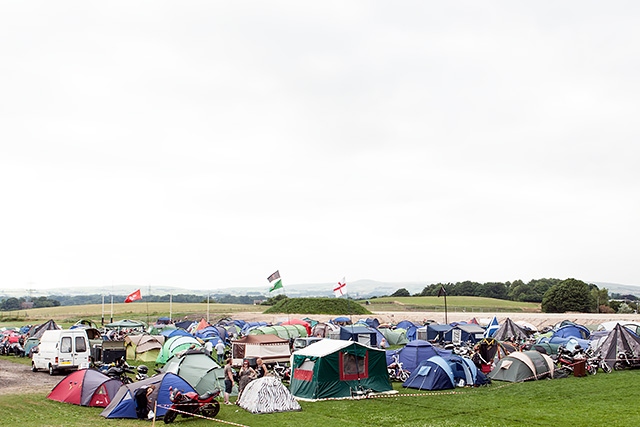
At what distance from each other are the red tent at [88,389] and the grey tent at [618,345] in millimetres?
21822

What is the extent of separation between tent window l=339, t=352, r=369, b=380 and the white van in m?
12.0

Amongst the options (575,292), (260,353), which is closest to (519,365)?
(260,353)

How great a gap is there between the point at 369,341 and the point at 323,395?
16.6 metres

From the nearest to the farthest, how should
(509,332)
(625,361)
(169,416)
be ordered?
(169,416), (625,361), (509,332)

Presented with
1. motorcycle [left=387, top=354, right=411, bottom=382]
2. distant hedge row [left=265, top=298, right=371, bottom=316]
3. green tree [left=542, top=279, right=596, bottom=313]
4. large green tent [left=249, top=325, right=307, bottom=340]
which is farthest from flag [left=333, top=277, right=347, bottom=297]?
green tree [left=542, top=279, right=596, bottom=313]

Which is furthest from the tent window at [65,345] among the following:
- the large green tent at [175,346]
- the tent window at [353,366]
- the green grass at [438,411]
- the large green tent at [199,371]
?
the tent window at [353,366]

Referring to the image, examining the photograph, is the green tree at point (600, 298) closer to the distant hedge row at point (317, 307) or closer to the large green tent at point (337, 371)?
the distant hedge row at point (317, 307)

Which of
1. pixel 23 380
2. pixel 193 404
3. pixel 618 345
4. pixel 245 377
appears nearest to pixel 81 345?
pixel 23 380

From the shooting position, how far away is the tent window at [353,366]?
20094 mm

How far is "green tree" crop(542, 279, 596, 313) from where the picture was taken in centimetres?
8088

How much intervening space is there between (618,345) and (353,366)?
1507 cm

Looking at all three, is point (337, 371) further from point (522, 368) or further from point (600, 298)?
point (600, 298)

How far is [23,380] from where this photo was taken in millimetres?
24188

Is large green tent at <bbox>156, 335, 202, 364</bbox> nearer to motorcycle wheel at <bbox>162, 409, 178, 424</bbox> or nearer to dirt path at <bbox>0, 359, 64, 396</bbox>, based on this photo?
dirt path at <bbox>0, 359, 64, 396</bbox>
